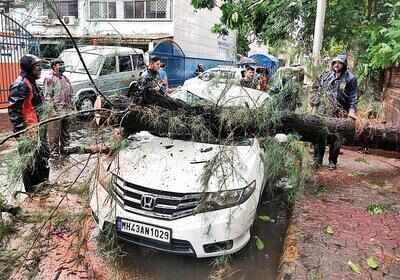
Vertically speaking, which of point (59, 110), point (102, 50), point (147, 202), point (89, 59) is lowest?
point (147, 202)

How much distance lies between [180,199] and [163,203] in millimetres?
156

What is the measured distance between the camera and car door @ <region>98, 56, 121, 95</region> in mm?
4152

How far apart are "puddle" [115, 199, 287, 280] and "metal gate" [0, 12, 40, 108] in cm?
889

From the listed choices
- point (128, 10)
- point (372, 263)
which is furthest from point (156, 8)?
point (372, 263)

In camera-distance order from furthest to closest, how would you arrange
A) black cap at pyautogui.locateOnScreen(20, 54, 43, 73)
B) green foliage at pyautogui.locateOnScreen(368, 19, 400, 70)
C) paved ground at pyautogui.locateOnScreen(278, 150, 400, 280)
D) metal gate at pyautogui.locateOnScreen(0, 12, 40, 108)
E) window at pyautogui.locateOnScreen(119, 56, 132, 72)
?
metal gate at pyautogui.locateOnScreen(0, 12, 40, 108) < green foliage at pyautogui.locateOnScreen(368, 19, 400, 70) < window at pyautogui.locateOnScreen(119, 56, 132, 72) < black cap at pyautogui.locateOnScreen(20, 54, 43, 73) < paved ground at pyautogui.locateOnScreen(278, 150, 400, 280)

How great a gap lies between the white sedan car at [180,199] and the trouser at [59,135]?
62cm

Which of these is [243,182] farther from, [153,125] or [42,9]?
[42,9]

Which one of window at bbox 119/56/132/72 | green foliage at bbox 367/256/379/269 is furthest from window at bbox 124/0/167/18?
green foliage at bbox 367/256/379/269

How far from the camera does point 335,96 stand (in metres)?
5.73

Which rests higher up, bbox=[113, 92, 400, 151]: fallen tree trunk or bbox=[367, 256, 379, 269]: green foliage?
bbox=[113, 92, 400, 151]: fallen tree trunk

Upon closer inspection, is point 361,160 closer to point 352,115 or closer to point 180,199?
point 352,115

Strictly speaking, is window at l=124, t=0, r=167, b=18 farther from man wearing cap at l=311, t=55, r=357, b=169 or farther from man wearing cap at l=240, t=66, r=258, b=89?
man wearing cap at l=240, t=66, r=258, b=89

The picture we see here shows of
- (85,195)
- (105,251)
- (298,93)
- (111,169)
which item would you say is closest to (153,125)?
(111,169)

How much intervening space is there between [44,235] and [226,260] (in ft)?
5.15
